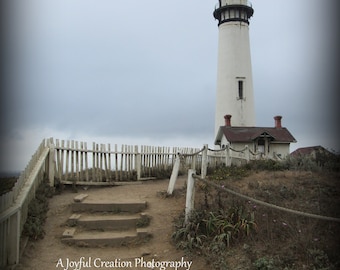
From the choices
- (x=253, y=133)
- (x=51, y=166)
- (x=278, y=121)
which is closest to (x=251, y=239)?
(x=51, y=166)

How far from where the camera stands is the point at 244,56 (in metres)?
24.3

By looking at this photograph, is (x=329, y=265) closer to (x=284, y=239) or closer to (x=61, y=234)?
(x=284, y=239)

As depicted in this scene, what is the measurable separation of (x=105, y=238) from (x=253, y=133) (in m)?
17.5

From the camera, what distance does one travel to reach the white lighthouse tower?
24047mm

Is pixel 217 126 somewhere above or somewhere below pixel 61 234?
above

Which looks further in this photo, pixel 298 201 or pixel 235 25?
pixel 235 25

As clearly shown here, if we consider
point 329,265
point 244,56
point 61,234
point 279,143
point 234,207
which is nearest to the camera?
point 329,265

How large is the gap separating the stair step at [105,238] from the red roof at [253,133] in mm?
15612

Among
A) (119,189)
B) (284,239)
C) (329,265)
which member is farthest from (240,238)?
(119,189)

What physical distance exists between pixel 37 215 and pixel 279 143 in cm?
1870

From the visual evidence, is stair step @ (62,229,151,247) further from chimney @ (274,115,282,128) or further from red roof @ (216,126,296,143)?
chimney @ (274,115,282,128)

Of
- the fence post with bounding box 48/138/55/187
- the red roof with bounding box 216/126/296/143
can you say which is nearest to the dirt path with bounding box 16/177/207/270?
the fence post with bounding box 48/138/55/187

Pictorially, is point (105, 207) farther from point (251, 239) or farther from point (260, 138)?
Result: point (260, 138)

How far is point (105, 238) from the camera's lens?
6379 millimetres
